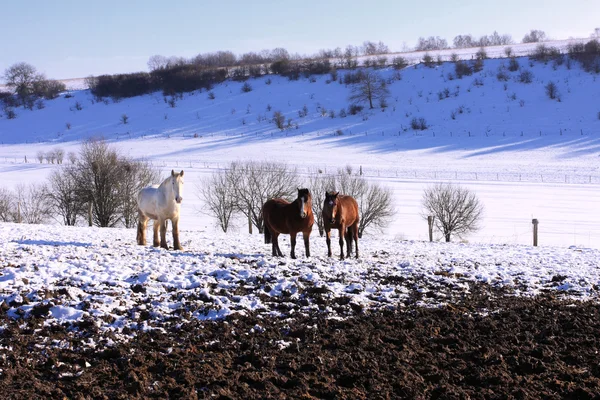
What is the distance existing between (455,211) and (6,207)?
107 feet

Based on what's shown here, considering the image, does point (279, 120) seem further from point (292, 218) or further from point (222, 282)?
point (222, 282)

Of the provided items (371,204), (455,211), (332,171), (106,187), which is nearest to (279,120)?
(332,171)

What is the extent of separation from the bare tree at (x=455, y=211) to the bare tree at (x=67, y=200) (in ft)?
81.3

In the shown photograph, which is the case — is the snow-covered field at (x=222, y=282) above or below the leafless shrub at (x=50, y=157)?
above

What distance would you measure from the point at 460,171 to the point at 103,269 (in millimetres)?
50464

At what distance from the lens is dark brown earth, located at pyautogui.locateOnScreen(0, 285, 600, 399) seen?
7047 mm

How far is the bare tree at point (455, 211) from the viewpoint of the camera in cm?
3916

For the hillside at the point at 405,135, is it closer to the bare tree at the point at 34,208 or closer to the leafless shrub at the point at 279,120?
the leafless shrub at the point at 279,120

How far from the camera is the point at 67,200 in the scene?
42.0 metres

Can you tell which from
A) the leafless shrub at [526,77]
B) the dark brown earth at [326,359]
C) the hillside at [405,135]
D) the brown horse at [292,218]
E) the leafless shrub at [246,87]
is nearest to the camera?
the dark brown earth at [326,359]

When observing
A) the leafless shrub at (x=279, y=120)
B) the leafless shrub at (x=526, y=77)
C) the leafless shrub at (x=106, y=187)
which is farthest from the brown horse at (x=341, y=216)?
the leafless shrub at (x=526, y=77)

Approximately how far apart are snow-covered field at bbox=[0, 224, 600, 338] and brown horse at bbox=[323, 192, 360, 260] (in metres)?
0.99

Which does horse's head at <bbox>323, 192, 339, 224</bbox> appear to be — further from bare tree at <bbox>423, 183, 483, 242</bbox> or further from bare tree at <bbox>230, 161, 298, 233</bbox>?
bare tree at <bbox>423, 183, 483, 242</bbox>

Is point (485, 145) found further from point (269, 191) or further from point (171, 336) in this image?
point (171, 336)
